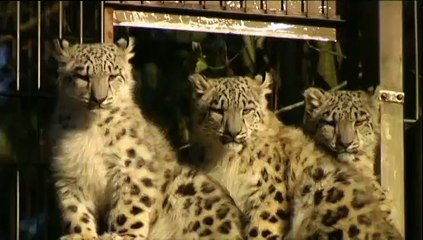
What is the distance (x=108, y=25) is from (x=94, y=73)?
2.30ft

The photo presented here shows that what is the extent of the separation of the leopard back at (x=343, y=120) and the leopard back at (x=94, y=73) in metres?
0.86

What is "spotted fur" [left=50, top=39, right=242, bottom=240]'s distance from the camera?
6.87 meters

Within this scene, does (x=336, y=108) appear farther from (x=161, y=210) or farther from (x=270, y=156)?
(x=161, y=210)

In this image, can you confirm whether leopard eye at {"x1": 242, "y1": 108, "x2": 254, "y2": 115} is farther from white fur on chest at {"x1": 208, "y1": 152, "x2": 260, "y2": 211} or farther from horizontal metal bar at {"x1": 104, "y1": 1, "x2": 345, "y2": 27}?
horizontal metal bar at {"x1": 104, "y1": 1, "x2": 345, "y2": 27}

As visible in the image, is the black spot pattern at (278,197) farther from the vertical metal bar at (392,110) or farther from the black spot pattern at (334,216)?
the vertical metal bar at (392,110)

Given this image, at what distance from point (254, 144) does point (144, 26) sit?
0.88 m

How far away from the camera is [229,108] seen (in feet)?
22.9

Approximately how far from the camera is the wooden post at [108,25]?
747 cm

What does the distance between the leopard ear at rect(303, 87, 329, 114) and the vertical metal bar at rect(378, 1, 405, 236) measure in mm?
444

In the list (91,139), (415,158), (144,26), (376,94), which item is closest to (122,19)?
(144,26)

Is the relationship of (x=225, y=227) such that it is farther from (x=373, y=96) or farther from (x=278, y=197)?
(x=373, y=96)

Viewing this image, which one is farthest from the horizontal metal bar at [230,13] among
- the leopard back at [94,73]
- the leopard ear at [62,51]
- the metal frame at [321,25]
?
the leopard ear at [62,51]

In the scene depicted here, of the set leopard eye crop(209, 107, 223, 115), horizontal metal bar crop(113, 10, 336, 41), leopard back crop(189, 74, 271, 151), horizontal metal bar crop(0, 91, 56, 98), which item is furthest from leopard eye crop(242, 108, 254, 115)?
horizontal metal bar crop(0, 91, 56, 98)

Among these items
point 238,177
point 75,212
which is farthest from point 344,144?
point 75,212
